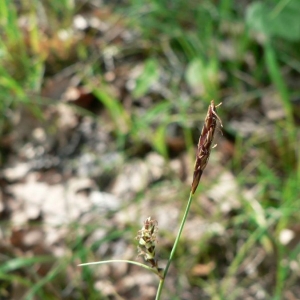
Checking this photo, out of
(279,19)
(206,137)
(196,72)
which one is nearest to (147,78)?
(196,72)

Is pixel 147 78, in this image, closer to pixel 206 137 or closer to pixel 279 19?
pixel 279 19

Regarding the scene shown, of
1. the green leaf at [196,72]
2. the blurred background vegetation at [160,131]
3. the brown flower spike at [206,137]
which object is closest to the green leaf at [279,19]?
the blurred background vegetation at [160,131]

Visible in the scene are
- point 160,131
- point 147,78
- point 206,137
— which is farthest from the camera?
point 147,78

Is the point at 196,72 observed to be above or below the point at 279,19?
below

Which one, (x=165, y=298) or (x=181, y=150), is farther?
(x=181, y=150)

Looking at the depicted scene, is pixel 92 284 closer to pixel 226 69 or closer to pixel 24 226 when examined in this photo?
pixel 24 226

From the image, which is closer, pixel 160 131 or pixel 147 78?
pixel 160 131

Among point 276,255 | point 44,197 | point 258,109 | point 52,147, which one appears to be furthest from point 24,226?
point 258,109

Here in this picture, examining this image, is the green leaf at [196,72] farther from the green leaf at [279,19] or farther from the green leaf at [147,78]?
the green leaf at [279,19]
